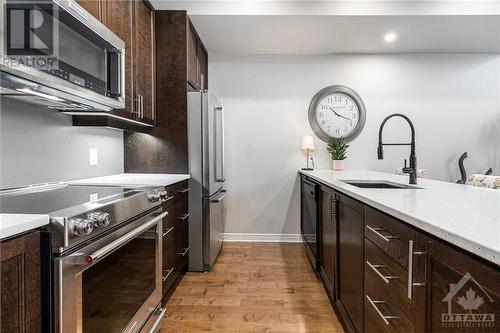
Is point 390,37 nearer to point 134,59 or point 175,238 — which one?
point 134,59

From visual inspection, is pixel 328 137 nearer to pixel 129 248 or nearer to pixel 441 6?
pixel 441 6

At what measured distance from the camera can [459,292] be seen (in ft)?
2.46

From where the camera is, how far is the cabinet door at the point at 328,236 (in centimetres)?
200

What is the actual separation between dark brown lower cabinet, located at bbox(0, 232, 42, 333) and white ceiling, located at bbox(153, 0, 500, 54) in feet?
8.18

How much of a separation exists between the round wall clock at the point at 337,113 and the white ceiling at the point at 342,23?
1.84 ft

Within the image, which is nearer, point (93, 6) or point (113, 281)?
point (113, 281)

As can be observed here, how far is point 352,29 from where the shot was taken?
10.1 ft

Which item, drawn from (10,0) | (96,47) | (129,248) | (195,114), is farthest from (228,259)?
(10,0)

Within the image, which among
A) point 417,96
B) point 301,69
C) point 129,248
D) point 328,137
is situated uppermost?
point 301,69

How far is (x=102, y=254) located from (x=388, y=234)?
108 centimetres

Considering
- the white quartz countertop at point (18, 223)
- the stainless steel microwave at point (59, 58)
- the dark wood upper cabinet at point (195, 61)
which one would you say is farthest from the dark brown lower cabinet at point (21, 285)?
the dark wood upper cabinet at point (195, 61)

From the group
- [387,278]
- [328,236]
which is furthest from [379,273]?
[328,236]

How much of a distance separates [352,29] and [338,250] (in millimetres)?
2291

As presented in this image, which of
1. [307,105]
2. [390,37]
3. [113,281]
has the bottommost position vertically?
[113,281]
